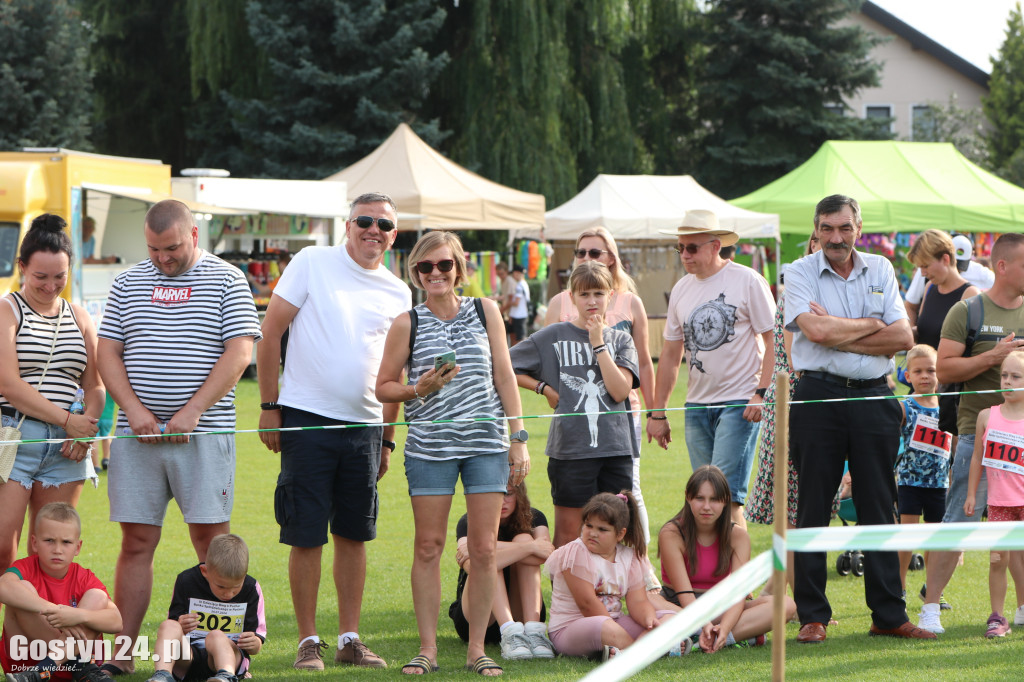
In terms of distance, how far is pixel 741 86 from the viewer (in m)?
30.4

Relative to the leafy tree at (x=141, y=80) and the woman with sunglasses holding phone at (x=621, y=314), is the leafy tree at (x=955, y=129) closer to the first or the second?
the leafy tree at (x=141, y=80)

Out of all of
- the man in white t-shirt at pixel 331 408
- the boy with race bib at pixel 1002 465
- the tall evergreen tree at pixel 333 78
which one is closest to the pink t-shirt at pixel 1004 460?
the boy with race bib at pixel 1002 465

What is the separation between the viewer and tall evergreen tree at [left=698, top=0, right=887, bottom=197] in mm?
30094

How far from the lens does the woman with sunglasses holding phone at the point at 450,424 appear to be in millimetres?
4691

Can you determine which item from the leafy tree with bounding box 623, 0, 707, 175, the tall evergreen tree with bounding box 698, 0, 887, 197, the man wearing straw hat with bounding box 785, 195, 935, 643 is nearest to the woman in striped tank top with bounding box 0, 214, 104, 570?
the man wearing straw hat with bounding box 785, 195, 935, 643

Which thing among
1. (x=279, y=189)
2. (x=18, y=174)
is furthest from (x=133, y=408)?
(x=279, y=189)

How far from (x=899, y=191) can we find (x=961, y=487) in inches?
671

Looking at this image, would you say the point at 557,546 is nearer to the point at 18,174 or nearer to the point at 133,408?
the point at 133,408

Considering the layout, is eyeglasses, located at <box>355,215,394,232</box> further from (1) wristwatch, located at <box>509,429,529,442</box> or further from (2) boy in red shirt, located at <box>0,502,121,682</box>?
(2) boy in red shirt, located at <box>0,502,121,682</box>

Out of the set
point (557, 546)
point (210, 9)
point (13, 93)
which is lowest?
point (557, 546)

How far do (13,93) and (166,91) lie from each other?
4.38 m

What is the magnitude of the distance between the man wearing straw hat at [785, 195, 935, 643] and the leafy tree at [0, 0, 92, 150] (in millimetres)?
24591

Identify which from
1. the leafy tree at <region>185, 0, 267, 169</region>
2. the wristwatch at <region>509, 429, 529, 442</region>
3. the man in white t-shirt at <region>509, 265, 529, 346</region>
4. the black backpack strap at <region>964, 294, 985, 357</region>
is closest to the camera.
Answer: the wristwatch at <region>509, 429, 529, 442</region>

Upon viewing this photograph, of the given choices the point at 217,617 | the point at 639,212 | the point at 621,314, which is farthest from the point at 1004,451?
the point at 639,212
